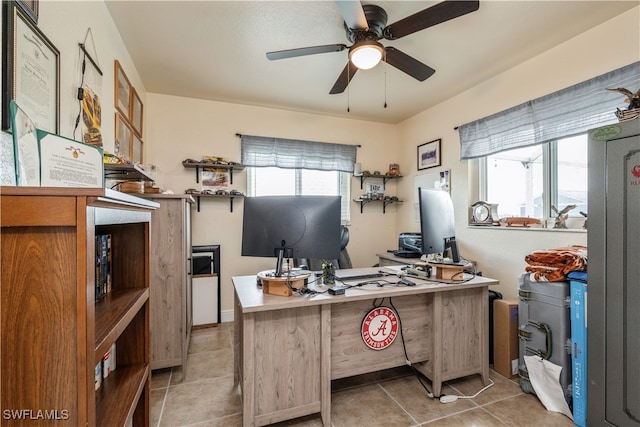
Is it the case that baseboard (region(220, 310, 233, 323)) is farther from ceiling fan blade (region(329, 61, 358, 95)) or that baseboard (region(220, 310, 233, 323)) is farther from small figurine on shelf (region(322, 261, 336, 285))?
ceiling fan blade (region(329, 61, 358, 95))

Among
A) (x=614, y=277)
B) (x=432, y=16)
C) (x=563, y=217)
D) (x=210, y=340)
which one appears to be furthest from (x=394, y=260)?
(x=432, y=16)

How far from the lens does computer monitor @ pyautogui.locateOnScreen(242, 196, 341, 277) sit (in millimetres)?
1645

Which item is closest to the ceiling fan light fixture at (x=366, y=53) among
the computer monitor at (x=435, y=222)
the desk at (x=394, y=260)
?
the computer monitor at (x=435, y=222)

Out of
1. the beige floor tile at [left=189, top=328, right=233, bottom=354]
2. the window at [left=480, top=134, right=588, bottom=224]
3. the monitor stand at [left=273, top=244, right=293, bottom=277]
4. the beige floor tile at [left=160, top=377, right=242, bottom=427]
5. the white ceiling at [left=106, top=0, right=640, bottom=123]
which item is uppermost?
the white ceiling at [left=106, top=0, right=640, bottom=123]

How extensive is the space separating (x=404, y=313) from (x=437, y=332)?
0.25 meters

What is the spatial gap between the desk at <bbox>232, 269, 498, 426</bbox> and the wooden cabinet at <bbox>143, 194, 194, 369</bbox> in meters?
0.55

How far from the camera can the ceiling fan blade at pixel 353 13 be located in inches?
59.4

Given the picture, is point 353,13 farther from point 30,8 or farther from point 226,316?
point 226,316

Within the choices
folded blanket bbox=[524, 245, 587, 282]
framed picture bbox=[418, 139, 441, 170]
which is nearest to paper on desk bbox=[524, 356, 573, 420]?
folded blanket bbox=[524, 245, 587, 282]

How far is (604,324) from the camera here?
1591 millimetres

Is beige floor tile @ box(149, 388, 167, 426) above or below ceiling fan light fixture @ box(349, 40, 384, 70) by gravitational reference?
below

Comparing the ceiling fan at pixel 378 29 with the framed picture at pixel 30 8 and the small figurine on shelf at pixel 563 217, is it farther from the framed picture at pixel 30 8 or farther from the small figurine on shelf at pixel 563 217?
the small figurine on shelf at pixel 563 217

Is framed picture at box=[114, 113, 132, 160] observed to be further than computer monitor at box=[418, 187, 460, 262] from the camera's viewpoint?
Yes

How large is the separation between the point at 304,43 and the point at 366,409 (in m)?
2.75
